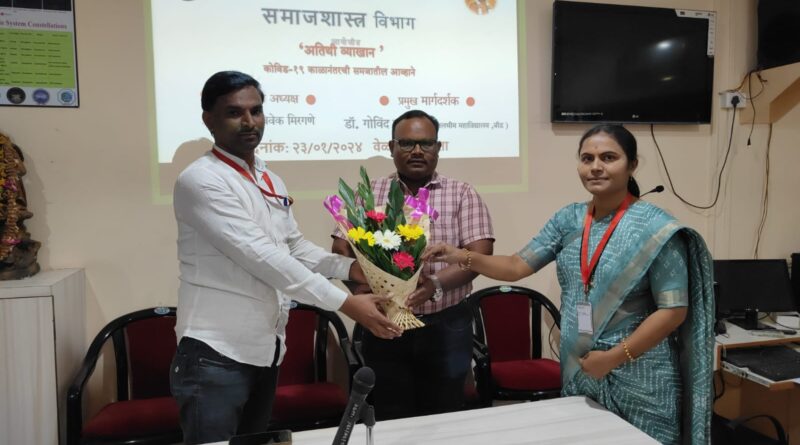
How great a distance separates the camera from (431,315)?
2006mm

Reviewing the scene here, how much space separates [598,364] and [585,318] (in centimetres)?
14

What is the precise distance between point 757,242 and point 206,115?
351cm

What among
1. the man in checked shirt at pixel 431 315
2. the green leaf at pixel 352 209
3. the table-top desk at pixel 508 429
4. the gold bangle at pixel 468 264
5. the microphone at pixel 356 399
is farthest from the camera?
the man in checked shirt at pixel 431 315

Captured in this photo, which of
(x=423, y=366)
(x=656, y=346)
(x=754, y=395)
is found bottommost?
(x=754, y=395)

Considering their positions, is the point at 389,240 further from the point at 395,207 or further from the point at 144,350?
the point at 144,350

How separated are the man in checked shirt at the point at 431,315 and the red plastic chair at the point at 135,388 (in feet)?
2.97

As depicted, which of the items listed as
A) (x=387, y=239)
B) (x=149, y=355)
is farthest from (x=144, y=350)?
(x=387, y=239)

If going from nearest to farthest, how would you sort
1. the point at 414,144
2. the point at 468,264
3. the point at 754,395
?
1. the point at 468,264
2. the point at 414,144
3. the point at 754,395

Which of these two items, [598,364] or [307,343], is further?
[307,343]

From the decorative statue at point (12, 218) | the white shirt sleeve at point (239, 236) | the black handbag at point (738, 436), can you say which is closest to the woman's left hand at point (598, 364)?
the white shirt sleeve at point (239, 236)

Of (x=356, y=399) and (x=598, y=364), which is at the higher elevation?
(x=356, y=399)

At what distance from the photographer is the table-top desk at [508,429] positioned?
1279 mm

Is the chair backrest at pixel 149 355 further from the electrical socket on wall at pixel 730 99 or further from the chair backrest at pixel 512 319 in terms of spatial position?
the electrical socket on wall at pixel 730 99

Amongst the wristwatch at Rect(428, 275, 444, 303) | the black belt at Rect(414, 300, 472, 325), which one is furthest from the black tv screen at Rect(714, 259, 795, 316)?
the wristwatch at Rect(428, 275, 444, 303)
